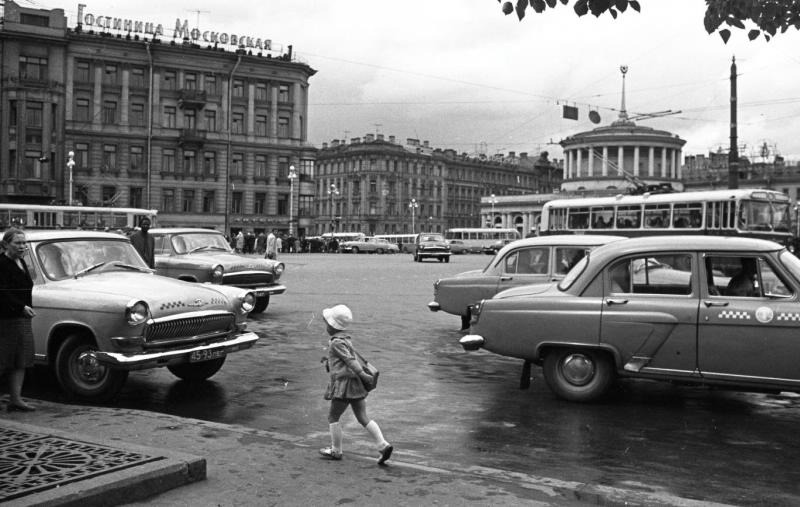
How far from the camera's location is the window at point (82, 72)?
68.8 m

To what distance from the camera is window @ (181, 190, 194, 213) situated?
7350 centimetres

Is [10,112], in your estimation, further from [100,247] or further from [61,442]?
[61,442]

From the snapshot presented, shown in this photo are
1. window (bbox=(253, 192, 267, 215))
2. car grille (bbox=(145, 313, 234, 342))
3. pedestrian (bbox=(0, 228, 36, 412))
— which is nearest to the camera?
pedestrian (bbox=(0, 228, 36, 412))

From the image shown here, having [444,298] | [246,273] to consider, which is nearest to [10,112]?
[246,273]

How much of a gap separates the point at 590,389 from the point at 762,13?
533cm

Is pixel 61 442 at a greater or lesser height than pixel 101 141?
lesser

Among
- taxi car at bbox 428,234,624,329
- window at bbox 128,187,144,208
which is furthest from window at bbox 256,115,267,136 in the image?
taxi car at bbox 428,234,624,329

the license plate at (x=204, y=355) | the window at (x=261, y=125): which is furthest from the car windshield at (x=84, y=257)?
the window at (x=261, y=125)

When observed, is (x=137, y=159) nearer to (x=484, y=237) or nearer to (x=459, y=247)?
(x=459, y=247)

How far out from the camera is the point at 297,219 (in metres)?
77.9

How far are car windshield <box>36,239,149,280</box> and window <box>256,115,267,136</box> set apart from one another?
223ft

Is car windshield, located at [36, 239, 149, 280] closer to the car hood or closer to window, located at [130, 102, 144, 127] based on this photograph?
the car hood

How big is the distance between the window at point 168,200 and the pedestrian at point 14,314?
221 feet

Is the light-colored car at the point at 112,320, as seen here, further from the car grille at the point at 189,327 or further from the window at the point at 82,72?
the window at the point at 82,72
